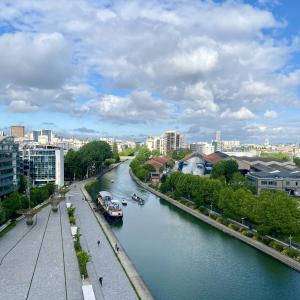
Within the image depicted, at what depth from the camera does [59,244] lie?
27.6 metres

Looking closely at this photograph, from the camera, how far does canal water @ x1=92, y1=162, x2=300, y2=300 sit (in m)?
22.5

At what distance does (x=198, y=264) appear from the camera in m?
27.1

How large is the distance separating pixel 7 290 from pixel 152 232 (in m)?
18.6

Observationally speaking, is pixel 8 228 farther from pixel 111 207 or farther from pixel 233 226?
pixel 233 226

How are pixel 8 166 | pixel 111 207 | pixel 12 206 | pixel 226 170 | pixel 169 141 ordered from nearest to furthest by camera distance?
pixel 12 206 → pixel 111 207 → pixel 8 166 → pixel 226 170 → pixel 169 141

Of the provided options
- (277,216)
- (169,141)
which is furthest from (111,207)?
(169,141)

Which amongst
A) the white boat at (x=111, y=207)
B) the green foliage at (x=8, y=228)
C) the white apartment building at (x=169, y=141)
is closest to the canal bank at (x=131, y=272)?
the white boat at (x=111, y=207)

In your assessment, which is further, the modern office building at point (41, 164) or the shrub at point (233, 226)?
the modern office building at point (41, 164)

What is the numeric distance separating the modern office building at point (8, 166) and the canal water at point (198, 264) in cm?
1353

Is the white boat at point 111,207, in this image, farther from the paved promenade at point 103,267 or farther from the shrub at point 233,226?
the shrub at point 233,226

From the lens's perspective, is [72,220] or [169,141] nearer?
[72,220]

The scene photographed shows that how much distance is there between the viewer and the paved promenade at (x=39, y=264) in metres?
19.0

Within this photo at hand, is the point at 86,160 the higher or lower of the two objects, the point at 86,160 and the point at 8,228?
the higher

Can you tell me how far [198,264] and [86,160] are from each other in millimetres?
55492
